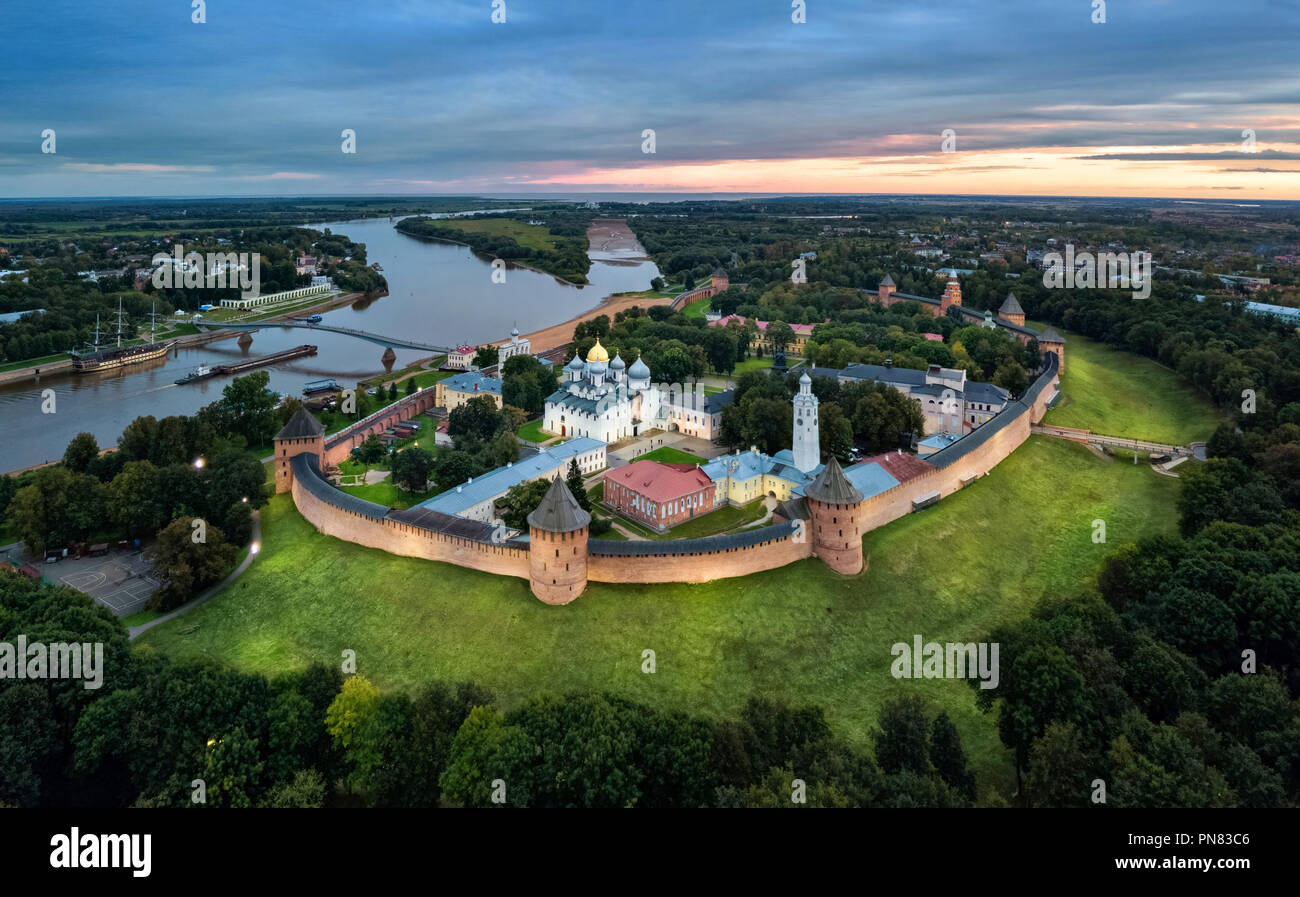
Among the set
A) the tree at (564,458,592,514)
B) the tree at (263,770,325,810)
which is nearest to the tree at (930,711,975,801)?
the tree at (263,770,325,810)

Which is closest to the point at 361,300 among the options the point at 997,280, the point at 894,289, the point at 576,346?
the point at 576,346

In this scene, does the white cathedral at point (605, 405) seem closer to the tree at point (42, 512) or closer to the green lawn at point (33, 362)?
the tree at point (42, 512)

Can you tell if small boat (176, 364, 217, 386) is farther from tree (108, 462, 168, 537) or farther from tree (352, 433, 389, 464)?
tree (108, 462, 168, 537)

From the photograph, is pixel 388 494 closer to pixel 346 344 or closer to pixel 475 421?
pixel 475 421

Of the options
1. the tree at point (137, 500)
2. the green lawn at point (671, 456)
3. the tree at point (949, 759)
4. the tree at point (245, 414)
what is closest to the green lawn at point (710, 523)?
the green lawn at point (671, 456)

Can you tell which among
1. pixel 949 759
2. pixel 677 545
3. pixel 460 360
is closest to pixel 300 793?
pixel 677 545
